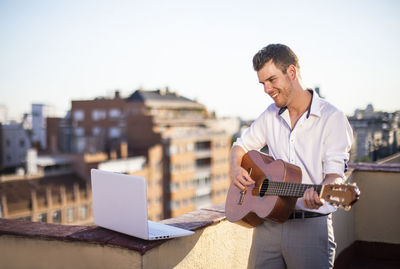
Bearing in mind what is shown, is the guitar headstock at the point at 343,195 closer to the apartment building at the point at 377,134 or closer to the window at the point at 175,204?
the apartment building at the point at 377,134

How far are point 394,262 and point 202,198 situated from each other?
1582 inches

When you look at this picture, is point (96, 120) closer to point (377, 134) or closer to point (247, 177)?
point (377, 134)

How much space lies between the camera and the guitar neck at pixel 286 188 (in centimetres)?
202

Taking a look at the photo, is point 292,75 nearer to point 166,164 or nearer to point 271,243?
point 271,243

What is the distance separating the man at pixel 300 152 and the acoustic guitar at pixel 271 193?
54 mm

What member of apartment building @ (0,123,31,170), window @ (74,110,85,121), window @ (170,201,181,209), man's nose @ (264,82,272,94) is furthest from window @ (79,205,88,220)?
man's nose @ (264,82,272,94)

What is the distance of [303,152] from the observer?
7.09 feet

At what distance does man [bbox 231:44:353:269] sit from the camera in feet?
6.69

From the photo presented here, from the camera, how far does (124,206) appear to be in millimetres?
2117

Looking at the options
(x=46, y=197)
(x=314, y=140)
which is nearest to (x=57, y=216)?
(x=46, y=197)

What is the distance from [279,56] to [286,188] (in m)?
0.72

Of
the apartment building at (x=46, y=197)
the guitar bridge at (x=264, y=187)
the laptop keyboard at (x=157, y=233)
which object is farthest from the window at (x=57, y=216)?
the guitar bridge at (x=264, y=187)

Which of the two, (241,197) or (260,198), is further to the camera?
(241,197)

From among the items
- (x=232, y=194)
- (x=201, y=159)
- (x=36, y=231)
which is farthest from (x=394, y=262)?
(x=201, y=159)
